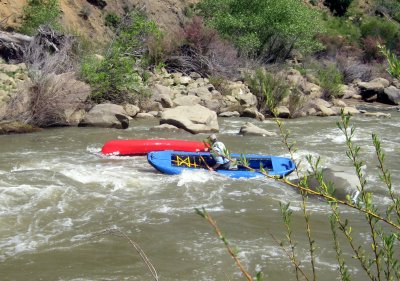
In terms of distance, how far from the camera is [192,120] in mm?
14078

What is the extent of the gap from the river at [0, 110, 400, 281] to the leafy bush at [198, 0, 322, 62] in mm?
13483

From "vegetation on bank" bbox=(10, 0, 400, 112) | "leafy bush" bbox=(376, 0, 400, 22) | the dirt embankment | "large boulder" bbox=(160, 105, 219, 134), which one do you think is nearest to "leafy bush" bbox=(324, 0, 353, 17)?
"leafy bush" bbox=(376, 0, 400, 22)

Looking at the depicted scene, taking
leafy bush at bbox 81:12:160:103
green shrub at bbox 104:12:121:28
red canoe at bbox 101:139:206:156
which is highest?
green shrub at bbox 104:12:121:28

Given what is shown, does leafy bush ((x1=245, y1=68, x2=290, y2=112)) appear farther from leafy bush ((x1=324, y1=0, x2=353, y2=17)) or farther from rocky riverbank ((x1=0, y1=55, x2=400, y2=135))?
leafy bush ((x1=324, y1=0, x2=353, y2=17))

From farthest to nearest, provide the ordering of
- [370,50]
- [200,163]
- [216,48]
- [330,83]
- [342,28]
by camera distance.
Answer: [342,28] → [370,50] → [216,48] → [330,83] → [200,163]

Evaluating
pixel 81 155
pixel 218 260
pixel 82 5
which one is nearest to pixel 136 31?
pixel 81 155

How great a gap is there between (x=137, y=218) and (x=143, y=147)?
13.1ft

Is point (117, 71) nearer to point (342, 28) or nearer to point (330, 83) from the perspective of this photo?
point (330, 83)

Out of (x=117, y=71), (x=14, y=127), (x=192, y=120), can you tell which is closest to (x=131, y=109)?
(x=117, y=71)

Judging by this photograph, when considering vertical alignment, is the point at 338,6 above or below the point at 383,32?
above

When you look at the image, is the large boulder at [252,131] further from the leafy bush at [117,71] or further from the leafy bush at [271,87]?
the leafy bush at [117,71]

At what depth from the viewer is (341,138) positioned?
13.9m

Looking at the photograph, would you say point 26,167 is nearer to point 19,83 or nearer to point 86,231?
point 86,231

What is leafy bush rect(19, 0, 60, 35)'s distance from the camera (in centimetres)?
1986
